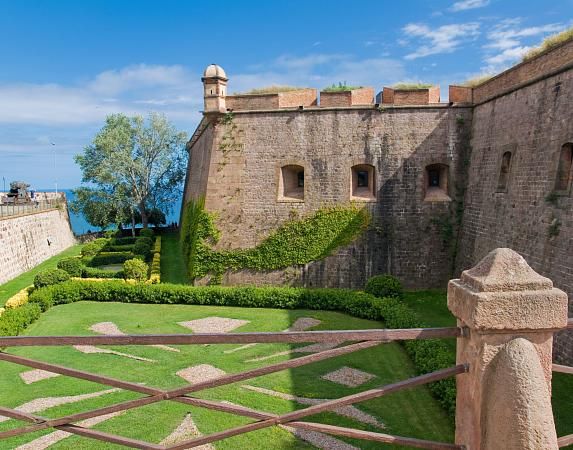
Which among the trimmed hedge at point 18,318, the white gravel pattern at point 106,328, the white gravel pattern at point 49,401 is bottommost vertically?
the white gravel pattern at point 49,401

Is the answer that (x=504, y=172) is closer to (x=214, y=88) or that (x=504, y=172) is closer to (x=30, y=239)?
(x=214, y=88)

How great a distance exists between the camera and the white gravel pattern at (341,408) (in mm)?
7332

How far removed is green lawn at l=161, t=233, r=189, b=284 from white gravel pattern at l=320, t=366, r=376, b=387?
32.5 feet

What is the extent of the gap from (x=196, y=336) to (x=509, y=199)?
40.6ft

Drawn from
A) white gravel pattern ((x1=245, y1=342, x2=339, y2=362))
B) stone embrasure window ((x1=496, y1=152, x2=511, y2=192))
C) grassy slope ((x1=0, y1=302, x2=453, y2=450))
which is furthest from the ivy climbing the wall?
white gravel pattern ((x1=245, y1=342, x2=339, y2=362))

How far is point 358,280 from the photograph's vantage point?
53.5 feet

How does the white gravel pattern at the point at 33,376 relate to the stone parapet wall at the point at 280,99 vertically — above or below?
below

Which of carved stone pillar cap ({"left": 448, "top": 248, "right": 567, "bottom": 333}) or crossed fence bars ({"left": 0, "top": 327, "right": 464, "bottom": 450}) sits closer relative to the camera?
carved stone pillar cap ({"left": 448, "top": 248, "right": 567, "bottom": 333})

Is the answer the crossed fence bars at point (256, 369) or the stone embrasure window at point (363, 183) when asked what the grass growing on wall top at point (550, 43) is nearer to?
the stone embrasure window at point (363, 183)

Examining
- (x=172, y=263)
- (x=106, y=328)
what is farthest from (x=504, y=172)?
(x=172, y=263)

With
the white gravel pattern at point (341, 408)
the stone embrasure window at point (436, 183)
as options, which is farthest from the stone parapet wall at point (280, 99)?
the white gravel pattern at point (341, 408)

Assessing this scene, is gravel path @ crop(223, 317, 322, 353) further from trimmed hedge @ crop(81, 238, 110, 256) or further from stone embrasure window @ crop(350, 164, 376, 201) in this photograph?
trimmed hedge @ crop(81, 238, 110, 256)

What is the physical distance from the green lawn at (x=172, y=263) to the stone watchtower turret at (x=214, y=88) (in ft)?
23.0

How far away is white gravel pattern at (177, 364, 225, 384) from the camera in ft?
29.7
